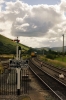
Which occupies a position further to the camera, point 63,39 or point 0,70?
point 63,39

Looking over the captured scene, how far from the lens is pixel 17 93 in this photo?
15406mm

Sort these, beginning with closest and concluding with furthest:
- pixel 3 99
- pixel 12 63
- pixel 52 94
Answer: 1. pixel 3 99
2. pixel 12 63
3. pixel 52 94

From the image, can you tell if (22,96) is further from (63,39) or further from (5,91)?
(63,39)

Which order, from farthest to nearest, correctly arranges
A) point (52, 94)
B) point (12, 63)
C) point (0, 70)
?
point (0, 70) → point (52, 94) → point (12, 63)

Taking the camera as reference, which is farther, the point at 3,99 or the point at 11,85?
the point at 11,85

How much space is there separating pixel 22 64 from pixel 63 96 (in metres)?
4.08

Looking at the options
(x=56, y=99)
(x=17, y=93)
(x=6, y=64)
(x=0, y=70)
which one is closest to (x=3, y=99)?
(x=17, y=93)

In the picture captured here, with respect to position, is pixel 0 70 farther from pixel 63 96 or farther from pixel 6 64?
pixel 63 96

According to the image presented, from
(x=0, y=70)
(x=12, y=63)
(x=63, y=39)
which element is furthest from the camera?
→ (x=63, y=39)

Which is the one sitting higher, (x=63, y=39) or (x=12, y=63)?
(x=63, y=39)

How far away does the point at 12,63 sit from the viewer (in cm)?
1484

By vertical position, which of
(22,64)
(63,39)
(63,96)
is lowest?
(63,96)

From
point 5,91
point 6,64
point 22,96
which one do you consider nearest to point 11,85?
point 5,91

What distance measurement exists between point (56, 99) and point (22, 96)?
2.55 m
